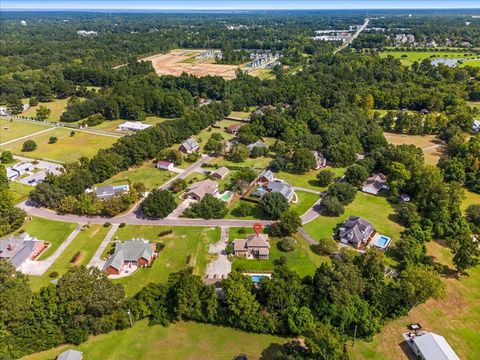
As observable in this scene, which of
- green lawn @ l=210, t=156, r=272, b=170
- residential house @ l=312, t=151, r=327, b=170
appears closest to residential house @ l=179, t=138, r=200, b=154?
green lawn @ l=210, t=156, r=272, b=170

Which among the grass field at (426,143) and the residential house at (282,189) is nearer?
the residential house at (282,189)

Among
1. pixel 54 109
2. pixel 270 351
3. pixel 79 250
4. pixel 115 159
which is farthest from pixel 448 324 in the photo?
pixel 54 109

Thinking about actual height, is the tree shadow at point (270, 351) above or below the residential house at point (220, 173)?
above

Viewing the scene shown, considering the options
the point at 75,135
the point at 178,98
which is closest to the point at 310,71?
the point at 178,98

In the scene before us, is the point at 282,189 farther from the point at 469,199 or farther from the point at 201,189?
the point at 469,199

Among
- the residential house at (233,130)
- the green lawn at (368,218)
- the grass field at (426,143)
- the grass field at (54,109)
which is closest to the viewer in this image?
the green lawn at (368,218)

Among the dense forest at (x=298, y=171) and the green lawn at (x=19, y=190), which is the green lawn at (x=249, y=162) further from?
the green lawn at (x=19, y=190)

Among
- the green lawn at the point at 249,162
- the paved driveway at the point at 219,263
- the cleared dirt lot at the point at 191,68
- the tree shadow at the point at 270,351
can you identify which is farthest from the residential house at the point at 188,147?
the cleared dirt lot at the point at 191,68

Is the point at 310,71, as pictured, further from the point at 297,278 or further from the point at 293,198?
the point at 297,278
